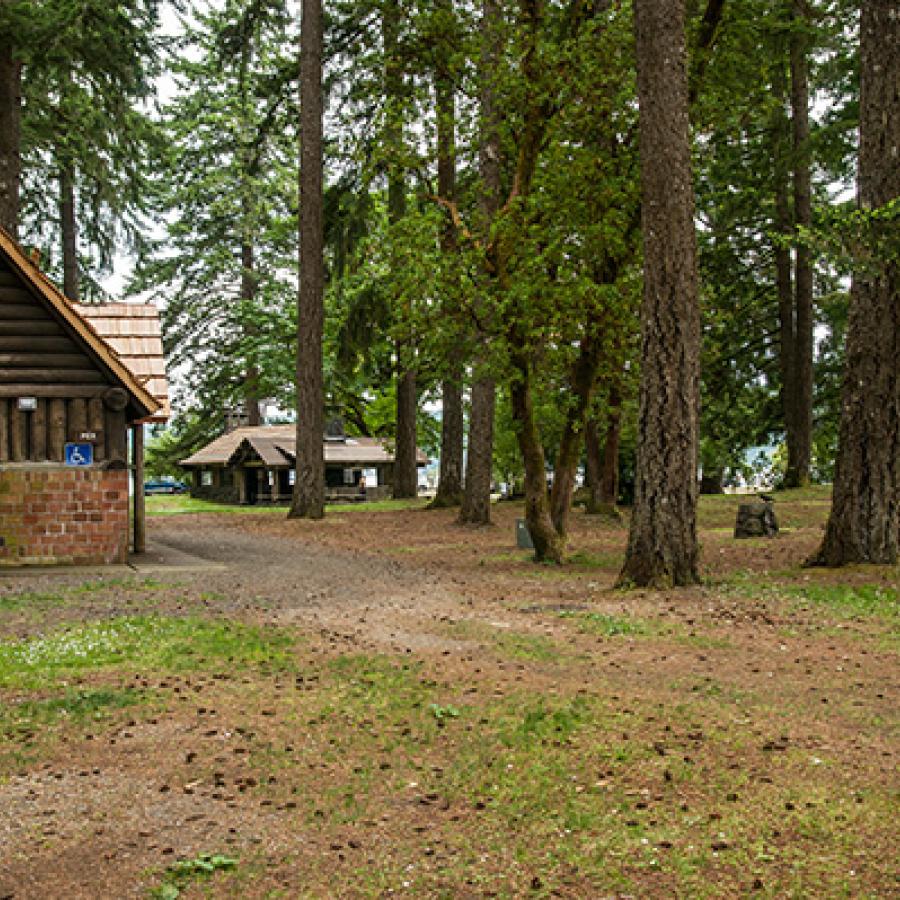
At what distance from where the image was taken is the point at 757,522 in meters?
19.2

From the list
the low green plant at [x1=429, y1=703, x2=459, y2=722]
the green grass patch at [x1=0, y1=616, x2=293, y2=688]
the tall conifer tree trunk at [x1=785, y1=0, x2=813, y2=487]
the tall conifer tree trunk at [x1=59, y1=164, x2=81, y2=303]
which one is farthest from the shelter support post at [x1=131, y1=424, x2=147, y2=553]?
the tall conifer tree trunk at [x1=785, y1=0, x2=813, y2=487]

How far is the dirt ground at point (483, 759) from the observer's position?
14.4 feet

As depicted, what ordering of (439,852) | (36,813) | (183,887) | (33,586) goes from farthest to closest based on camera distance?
(33,586) < (36,813) < (439,852) < (183,887)

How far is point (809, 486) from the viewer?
28.5m

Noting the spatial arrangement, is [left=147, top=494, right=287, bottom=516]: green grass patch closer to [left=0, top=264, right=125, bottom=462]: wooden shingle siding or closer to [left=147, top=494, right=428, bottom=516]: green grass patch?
[left=147, top=494, right=428, bottom=516]: green grass patch

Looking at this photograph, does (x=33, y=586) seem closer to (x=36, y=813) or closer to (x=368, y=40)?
(x=36, y=813)

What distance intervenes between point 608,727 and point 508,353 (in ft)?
32.3

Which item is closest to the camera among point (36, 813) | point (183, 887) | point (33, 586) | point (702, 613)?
point (183, 887)

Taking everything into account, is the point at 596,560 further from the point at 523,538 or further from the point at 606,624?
the point at 606,624

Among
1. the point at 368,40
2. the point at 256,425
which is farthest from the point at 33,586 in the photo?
the point at 256,425

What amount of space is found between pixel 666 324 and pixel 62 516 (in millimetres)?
10311

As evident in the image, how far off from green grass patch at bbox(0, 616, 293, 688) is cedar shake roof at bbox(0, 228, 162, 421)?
6.92m

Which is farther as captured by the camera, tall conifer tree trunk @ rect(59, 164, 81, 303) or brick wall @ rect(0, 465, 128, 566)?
tall conifer tree trunk @ rect(59, 164, 81, 303)

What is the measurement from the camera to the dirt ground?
173 inches
